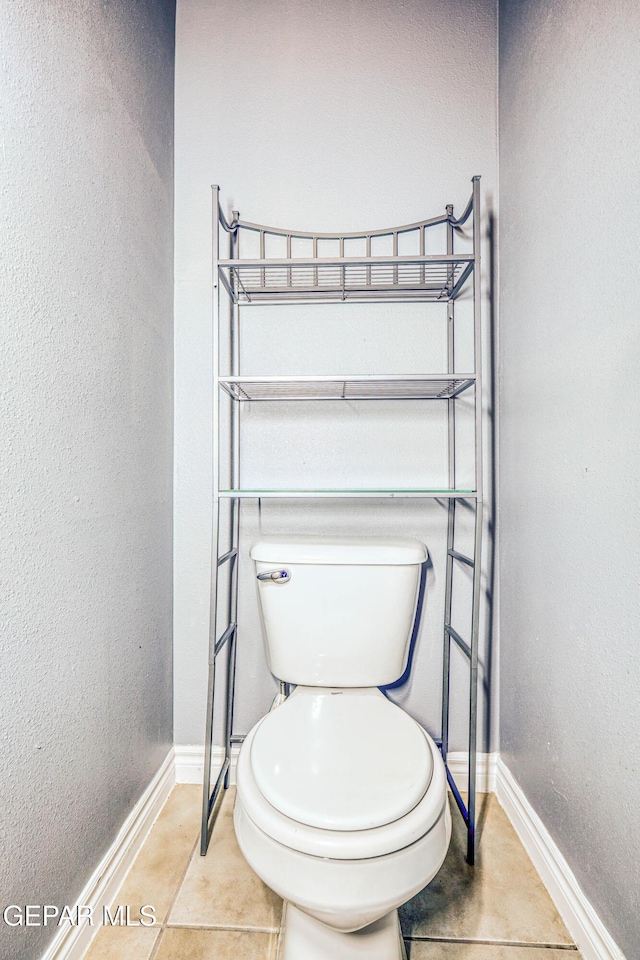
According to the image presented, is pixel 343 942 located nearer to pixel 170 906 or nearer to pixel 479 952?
pixel 479 952

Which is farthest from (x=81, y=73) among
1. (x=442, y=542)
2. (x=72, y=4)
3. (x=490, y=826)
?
(x=490, y=826)

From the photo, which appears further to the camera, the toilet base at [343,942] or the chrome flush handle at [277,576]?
the chrome flush handle at [277,576]

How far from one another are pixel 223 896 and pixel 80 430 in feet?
3.43

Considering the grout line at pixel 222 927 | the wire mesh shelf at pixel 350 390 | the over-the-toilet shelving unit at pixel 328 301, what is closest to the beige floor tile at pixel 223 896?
the grout line at pixel 222 927

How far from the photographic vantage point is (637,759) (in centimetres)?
76

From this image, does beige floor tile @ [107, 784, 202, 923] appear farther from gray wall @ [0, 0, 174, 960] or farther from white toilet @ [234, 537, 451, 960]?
white toilet @ [234, 537, 451, 960]

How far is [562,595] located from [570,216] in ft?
2.59

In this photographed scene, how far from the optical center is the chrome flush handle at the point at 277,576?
113cm

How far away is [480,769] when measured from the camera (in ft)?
4.35

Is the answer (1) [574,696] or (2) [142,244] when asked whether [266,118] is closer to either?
(2) [142,244]

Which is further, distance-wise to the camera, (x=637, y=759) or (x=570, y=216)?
(x=570, y=216)

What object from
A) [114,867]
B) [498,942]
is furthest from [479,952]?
[114,867]

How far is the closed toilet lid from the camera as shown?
28.7 inches

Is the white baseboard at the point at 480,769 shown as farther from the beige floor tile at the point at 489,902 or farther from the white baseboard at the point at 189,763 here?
the white baseboard at the point at 189,763
